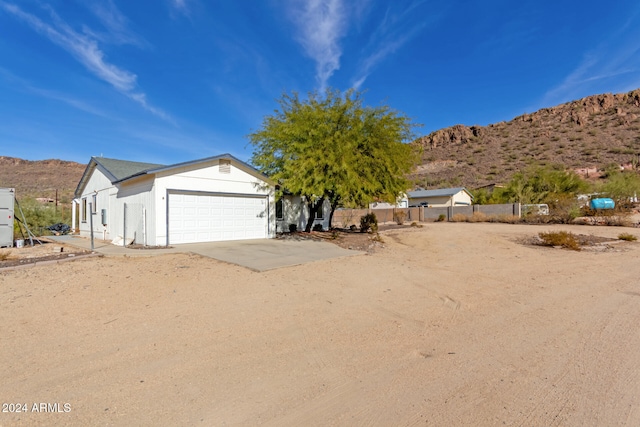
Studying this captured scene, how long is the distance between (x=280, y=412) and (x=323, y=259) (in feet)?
25.1

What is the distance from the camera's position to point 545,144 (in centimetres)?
5569

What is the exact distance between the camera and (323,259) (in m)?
10.3

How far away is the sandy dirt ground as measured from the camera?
273cm

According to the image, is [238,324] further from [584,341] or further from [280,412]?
[584,341]

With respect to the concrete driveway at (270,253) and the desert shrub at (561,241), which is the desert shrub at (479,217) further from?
the concrete driveway at (270,253)

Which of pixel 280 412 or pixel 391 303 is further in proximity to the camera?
pixel 391 303

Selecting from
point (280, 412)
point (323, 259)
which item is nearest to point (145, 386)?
point (280, 412)

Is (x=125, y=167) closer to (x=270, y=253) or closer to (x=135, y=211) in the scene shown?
(x=135, y=211)

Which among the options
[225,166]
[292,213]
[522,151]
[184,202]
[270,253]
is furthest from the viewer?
[522,151]

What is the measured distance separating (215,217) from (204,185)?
1.50m

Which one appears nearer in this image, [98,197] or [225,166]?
[225,166]

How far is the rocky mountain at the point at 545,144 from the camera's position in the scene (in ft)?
158

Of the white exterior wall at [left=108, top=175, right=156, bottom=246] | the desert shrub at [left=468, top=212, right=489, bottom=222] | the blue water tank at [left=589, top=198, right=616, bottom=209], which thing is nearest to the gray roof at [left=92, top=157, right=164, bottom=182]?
the white exterior wall at [left=108, top=175, right=156, bottom=246]

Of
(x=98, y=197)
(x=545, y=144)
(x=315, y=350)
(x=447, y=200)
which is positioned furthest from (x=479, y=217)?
(x=545, y=144)
